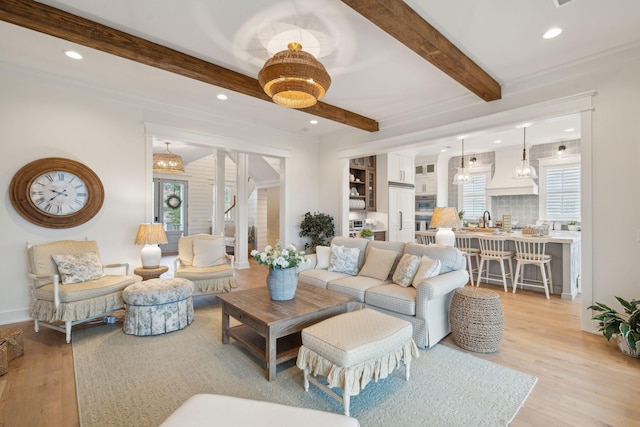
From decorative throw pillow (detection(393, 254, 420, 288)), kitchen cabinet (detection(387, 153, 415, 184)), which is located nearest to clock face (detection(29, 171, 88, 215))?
decorative throw pillow (detection(393, 254, 420, 288))

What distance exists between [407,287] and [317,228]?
116 inches

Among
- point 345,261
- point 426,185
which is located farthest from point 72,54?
point 426,185

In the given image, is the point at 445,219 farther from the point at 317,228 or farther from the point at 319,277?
the point at 317,228

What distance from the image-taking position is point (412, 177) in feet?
25.0

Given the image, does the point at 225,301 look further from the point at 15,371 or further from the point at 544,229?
the point at 544,229

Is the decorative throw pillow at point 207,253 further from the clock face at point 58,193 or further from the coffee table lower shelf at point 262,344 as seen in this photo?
the coffee table lower shelf at point 262,344

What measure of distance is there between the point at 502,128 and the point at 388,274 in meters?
2.39

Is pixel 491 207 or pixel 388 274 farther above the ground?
pixel 491 207

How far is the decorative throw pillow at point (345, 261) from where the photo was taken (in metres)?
4.07

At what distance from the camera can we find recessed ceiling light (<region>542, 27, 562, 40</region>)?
268 cm

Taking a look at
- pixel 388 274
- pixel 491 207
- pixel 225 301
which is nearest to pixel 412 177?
pixel 491 207

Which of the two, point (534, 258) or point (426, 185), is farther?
point (426, 185)

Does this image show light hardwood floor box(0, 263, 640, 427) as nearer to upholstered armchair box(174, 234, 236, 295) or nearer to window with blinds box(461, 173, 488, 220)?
upholstered armchair box(174, 234, 236, 295)

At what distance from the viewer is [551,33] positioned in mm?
2740
